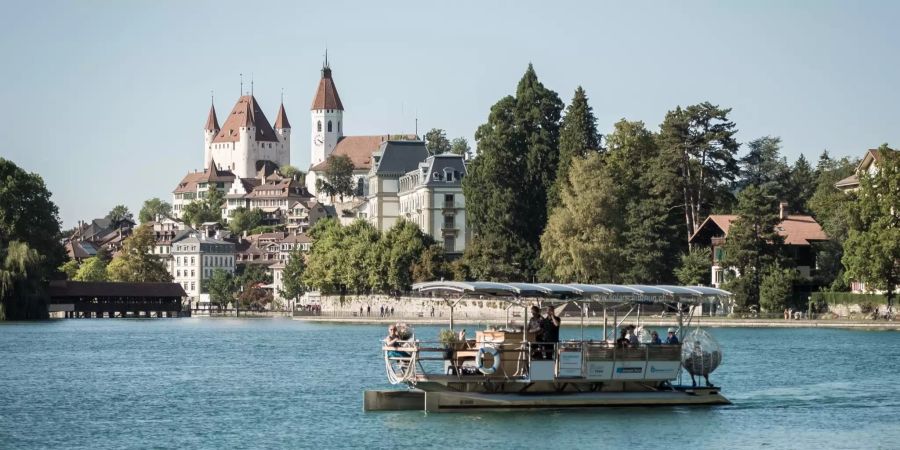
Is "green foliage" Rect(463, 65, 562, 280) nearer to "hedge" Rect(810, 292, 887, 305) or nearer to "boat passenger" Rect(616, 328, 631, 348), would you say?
"hedge" Rect(810, 292, 887, 305)

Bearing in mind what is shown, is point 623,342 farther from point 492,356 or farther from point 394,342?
point 394,342

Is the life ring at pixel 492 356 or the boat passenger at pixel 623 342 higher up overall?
the boat passenger at pixel 623 342

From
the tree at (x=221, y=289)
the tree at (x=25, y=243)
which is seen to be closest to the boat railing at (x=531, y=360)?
the tree at (x=25, y=243)

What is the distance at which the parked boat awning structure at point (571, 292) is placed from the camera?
42.2 metres

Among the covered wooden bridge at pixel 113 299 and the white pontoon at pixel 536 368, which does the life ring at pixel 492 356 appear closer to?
the white pontoon at pixel 536 368

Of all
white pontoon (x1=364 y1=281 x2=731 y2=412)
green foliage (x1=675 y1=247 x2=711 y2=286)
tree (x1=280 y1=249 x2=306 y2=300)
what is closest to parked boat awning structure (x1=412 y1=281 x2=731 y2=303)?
white pontoon (x1=364 y1=281 x2=731 y2=412)

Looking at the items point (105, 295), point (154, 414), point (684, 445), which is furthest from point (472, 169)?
point (684, 445)

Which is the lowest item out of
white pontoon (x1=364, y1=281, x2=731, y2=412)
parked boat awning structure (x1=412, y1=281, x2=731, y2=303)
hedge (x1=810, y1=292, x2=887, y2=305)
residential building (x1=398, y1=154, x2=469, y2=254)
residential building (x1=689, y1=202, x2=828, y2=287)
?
white pontoon (x1=364, y1=281, x2=731, y2=412)

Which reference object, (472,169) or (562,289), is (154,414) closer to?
(562,289)

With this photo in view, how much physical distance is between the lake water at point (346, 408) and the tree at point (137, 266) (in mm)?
99871

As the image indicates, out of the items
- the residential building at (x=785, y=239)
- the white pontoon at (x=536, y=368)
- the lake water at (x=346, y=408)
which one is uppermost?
the residential building at (x=785, y=239)

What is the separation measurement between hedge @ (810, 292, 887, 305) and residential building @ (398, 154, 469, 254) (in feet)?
147

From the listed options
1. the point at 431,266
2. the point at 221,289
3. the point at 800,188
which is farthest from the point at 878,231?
the point at 221,289

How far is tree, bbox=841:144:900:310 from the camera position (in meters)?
93.6
